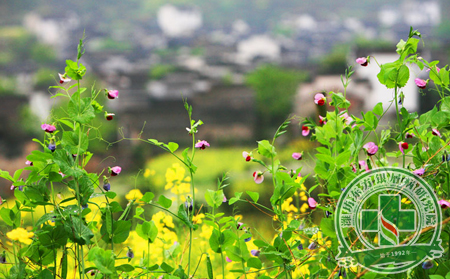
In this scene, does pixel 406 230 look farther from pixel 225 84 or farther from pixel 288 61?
pixel 288 61

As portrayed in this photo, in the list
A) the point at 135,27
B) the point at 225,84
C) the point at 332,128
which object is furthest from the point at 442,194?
the point at 135,27

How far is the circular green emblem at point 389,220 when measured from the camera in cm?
57

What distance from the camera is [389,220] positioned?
0.58 m

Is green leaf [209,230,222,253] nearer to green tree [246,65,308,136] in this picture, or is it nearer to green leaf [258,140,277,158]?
green leaf [258,140,277,158]

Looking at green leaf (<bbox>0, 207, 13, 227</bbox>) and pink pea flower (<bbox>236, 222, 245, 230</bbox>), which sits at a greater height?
green leaf (<bbox>0, 207, 13, 227</bbox>)

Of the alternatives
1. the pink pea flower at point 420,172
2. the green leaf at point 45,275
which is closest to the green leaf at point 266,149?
the pink pea flower at point 420,172

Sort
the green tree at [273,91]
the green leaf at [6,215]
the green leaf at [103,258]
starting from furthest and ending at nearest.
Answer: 1. the green tree at [273,91]
2. the green leaf at [6,215]
3. the green leaf at [103,258]

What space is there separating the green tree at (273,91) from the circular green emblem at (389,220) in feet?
35.3

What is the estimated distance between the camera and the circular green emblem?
22.3 inches

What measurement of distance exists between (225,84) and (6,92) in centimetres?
650

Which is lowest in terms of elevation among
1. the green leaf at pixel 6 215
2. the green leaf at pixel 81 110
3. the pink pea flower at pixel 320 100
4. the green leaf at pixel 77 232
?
the green leaf at pixel 77 232

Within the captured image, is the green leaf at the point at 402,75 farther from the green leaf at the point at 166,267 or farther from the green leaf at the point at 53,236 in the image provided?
the green leaf at the point at 53,236

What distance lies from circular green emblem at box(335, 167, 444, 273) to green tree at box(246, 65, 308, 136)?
10761 mm

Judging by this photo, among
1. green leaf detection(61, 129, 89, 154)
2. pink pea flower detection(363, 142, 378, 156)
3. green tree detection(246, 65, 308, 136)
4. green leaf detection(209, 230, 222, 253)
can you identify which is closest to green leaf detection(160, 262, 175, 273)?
green leaf detection(209, 230, 222, 253)
